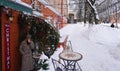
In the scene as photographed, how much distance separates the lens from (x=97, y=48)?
66.4 ft

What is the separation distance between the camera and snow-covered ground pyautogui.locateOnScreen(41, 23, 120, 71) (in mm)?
12570

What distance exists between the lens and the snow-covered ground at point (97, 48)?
12570 mm

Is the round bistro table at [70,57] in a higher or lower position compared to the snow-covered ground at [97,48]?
higher

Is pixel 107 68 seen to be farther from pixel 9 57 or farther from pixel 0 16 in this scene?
pixel 0 16

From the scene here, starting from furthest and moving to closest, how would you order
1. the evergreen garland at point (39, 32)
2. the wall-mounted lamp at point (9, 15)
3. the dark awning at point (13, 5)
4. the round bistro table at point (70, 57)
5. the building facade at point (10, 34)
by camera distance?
the evergreen garland at point (39, 32)
the round bistro table at point (70, 57)
the wall-mounted lamp at point (9, 15)
the building facade at point (10, 34)
the dark awning at point (13, 5)

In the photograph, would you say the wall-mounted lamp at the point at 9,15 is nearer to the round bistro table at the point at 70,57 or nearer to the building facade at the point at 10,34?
the building facade at the point at 10,34

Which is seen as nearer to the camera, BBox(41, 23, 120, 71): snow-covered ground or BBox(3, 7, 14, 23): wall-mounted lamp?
BBox(3, 7, 14, 23): wall-mounted lamp

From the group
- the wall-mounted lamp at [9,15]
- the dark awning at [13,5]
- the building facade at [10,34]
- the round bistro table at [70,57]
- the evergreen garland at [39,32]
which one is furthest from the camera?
the evergreen garland at [39,32]

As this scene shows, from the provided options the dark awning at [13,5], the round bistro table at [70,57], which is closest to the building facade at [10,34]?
the dark awning at [13,5]

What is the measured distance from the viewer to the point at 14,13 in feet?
31.0

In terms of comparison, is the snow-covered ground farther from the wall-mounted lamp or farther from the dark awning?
the dark awning

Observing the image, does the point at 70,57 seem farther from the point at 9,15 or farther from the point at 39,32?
the point at 9,15

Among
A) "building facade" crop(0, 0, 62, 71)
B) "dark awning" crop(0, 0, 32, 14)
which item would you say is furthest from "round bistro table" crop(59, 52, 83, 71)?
"dark awning" crop(0, 0, 32, 14)

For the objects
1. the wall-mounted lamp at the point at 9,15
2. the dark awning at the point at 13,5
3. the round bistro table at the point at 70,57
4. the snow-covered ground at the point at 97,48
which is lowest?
the snow-covered ground at the point at 97,48
